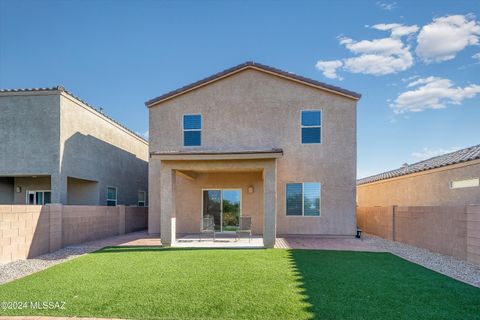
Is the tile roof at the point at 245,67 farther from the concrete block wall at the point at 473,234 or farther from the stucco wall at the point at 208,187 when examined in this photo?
the concrete block wall at the point at 473,234

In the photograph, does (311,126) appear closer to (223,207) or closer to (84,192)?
(223,207)

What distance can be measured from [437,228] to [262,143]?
27.6 ft

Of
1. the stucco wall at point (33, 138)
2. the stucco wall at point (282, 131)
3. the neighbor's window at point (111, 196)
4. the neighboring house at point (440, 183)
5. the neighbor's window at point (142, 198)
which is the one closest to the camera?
the neighboring house at point (440, 183)

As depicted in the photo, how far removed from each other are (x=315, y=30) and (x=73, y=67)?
46.5 feet

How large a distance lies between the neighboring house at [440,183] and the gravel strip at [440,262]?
10.1ft

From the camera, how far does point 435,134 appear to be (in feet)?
68.8

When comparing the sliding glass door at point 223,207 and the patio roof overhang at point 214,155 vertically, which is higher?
the patio roof overhang at point 214,155

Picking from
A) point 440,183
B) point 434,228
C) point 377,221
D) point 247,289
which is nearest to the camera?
point 247,289

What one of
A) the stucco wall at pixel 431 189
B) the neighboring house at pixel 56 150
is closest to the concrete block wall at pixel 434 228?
the stucco wall at pixel 431 189

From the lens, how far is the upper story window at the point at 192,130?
16.7 m

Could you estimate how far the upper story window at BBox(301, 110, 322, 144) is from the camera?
1616cm

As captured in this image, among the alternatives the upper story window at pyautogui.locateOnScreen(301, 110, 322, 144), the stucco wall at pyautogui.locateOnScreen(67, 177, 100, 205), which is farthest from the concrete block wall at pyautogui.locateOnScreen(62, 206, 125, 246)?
the upper story window at pyautogui.locateOnScreen(301, 110, 322, 144)

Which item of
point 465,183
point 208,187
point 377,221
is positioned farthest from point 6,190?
point 465,183

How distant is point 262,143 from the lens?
53.5 feet
